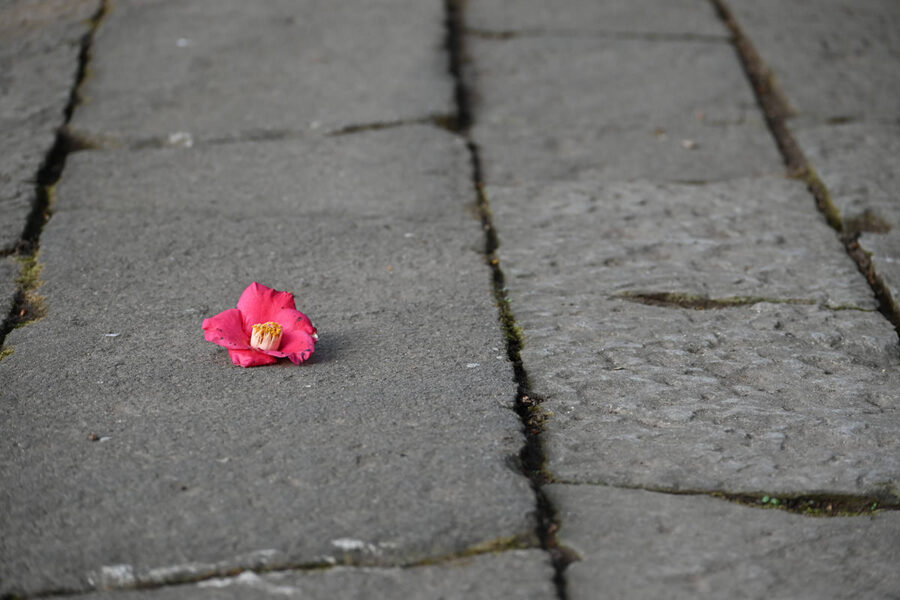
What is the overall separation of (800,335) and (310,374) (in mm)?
846

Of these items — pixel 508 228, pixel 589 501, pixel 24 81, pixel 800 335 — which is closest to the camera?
pixel 589 501

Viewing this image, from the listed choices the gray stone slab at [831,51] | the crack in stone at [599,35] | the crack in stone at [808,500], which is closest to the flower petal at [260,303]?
the crack in stone at [808,500]

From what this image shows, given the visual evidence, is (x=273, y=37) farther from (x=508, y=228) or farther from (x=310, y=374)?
(x=310, y=374)

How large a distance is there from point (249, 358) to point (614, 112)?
144cm

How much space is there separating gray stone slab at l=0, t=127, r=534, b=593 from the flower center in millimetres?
43

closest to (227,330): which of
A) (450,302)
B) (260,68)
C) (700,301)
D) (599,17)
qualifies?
(450,302)

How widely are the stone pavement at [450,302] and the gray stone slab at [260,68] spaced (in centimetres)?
1

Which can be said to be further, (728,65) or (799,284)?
(728,65)

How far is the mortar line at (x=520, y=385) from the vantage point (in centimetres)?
117

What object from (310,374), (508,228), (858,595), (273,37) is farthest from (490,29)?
(858,595)

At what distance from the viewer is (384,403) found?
1410mm

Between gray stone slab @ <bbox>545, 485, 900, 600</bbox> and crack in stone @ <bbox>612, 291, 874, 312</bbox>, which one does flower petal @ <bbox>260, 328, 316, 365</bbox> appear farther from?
crack in stone @ <bbox>612, 291, 874, 312</bbox>

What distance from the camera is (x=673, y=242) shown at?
6.39 ft

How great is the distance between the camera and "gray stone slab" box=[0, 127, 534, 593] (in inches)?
45.5
